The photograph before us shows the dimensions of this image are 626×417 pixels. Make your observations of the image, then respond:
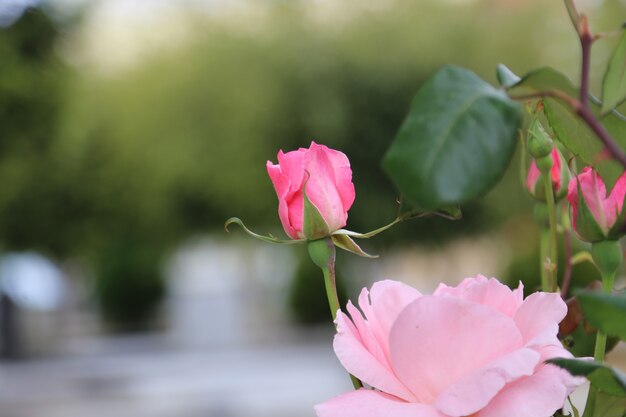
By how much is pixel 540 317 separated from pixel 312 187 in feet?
0.40

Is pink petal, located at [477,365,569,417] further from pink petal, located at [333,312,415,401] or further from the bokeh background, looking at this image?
the bokeh background

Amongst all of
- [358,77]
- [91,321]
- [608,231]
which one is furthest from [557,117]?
[91,321]

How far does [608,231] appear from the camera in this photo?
0.40 metres

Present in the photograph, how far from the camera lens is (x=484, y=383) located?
34cm

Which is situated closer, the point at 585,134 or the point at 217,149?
the point at 585,134

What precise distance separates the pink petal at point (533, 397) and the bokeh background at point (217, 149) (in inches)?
319

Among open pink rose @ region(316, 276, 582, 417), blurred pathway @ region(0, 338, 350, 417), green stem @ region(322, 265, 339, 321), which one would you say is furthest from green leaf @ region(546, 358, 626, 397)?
blurred pathway @ region(0, 338, 350, 417)

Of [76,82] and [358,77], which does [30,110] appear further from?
[358,77]

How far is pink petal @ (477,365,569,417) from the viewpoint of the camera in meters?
0.34

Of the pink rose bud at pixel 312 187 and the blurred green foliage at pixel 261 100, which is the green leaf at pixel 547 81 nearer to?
the pink rose bud at pixel 312 187

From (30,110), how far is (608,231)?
8.57 m

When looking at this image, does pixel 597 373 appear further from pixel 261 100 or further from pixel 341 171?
pixel 261 100

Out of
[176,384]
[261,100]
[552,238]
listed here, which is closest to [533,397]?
[552,238]

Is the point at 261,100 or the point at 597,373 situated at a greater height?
the point at 261,100
